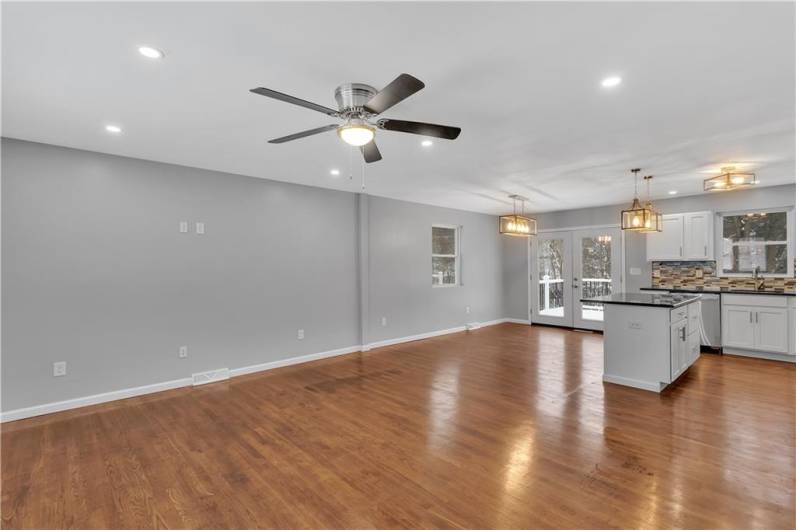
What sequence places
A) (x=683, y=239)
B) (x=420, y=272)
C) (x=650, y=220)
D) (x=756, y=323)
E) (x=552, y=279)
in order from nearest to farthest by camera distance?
(x=650, y=220)
(x=756, y=323)
(x=683, y=239)
(x=420, y=272)
(x=552, y=279)

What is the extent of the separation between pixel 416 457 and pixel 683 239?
6.26 meters

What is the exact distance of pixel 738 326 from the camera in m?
5.61

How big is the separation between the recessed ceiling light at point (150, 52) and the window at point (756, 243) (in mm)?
7991

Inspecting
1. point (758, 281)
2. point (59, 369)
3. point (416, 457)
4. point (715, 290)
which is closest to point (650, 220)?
point (715, 290)

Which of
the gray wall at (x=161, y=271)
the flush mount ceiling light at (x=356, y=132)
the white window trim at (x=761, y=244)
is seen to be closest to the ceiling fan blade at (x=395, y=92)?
the flush mount ceiling light at (x=356, y=132)

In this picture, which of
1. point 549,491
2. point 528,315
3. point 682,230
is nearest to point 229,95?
point 549,491

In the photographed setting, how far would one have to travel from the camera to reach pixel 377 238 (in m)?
6.40

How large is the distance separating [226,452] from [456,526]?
1.82 metres

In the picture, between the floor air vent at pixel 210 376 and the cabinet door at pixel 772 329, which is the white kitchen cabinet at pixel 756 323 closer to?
the cabinet door at pixel 772 329

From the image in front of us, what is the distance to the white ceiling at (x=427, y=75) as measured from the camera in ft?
5.89

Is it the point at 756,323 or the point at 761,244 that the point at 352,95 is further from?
the point at 761,244

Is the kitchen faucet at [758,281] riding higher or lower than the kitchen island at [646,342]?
higher

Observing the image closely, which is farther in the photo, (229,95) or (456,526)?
(229,95)

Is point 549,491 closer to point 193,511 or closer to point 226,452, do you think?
point 193,511
